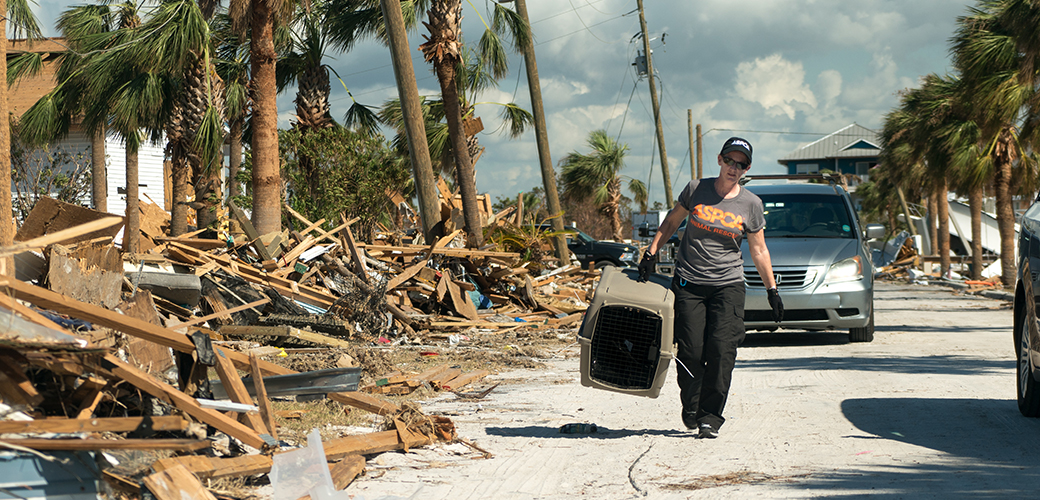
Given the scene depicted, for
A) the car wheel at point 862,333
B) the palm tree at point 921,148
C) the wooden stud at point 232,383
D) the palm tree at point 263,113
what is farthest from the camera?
the palm tree at point 921,148

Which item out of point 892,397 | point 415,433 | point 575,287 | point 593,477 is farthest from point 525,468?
point 575,287

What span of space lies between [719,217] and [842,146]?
372 feet

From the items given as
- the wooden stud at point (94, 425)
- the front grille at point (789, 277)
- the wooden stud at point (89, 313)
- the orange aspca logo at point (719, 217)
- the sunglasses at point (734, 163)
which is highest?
the sunglasses at point (734, 163)

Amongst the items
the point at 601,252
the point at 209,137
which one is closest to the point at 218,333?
the point at 209,137

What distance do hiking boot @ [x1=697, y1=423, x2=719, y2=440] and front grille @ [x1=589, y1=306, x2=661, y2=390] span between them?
0.41 m

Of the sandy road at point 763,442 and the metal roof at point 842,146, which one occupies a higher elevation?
the metal roof at point 842,146

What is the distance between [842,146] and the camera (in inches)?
4385

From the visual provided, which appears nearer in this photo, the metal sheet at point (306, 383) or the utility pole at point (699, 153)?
the metal sheet at point (306, 383)

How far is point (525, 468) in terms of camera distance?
470 centimetres

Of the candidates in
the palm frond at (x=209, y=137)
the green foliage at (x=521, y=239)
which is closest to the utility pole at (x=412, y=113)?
the green foliage at (x=521, y=239)

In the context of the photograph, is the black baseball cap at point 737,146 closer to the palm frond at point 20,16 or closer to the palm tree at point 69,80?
the palm frond at point 20,16

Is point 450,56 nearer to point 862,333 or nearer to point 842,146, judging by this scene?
point 862,333

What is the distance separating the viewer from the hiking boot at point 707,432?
539 cm

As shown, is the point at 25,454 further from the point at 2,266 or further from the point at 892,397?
the point at 892,397
